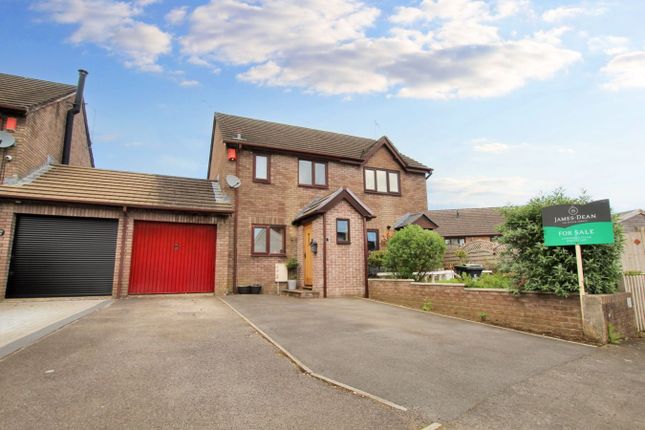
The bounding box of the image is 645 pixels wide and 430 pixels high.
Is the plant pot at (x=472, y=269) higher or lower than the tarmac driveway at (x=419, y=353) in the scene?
higher

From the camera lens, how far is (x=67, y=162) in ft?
50.0

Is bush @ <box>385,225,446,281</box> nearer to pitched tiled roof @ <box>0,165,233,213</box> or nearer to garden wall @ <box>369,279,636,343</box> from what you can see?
garden wall @ <box>369,279,636,343</box>

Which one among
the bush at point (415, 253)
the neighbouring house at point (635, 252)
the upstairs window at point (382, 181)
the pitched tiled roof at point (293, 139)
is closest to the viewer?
the neighbouring house at point (635, 252)

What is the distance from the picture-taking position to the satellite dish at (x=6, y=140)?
11.0 metres

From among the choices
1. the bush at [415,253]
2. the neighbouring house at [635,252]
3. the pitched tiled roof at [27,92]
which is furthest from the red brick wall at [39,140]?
the neighbouring house at [635,252]

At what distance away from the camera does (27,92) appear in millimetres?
13273

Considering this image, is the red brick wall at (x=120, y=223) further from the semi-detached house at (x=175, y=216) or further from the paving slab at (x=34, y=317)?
the paving slab at (x=34, y=317)

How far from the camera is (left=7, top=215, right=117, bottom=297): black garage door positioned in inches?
428

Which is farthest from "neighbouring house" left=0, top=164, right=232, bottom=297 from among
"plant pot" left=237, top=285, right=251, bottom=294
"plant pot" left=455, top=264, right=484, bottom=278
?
"plant pot" left=455, top=264, right=484, bottom=278

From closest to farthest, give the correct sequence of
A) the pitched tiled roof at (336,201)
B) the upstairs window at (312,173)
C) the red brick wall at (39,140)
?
the red brick wall at (39,140), the pitched tiled roof at (336,201), the upstairs window at (312,173)

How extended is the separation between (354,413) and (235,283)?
11180 millimetres

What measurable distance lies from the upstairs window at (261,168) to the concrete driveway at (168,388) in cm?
975

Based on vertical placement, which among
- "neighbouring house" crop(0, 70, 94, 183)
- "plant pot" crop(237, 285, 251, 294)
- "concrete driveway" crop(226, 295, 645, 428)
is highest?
"neighbouring house" crop(0, 70, 94, 183)

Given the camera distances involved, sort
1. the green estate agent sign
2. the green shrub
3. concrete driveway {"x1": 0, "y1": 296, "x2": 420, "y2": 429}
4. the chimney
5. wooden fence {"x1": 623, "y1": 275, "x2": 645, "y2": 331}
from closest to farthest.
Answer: concrete driveway {"x1": 0, "y1": 296, "x2": 420, "y2": 429} < the green estate agent sign < wooden fence {"x1": 623, "y1": 275, "x2": 645, "y2": 331} < the green shrub < the chimney
